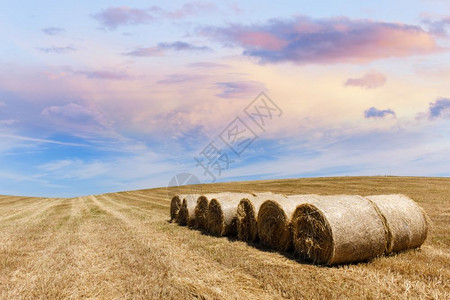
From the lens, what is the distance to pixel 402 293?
17.1 feet

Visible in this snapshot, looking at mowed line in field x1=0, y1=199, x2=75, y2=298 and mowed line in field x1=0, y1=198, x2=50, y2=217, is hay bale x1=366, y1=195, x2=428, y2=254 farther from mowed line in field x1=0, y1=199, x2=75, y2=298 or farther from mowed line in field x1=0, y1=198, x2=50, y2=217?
mowed line in field x1=0, y1=198, x2=50, y2=217

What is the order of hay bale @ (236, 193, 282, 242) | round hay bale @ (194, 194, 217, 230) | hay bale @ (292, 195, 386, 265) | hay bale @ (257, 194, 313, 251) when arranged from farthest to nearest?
round hay bale @ (194, 194, 217, 230) < hay bale @ (236, 193, 282, 242) < hay bale @ (257, 194, 313, 251) < hay bale @ (292, 195, 386, 265)

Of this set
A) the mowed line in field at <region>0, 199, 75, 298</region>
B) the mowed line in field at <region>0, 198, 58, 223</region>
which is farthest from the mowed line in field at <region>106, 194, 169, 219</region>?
the mowed line in field at <region>0, 198, 58, 223</region>

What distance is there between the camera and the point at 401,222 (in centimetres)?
802

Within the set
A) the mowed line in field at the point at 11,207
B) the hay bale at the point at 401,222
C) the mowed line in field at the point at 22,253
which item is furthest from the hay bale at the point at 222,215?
the mowed line in field at the point at 11,207

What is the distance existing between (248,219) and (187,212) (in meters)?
4.39

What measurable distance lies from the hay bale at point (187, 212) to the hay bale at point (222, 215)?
1719 millimetres

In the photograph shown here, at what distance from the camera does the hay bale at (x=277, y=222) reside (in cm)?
839

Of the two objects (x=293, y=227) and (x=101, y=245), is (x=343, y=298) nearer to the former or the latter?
(x=293, y=227)

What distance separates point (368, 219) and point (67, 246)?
8663mm

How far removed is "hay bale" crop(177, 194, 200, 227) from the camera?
13547mm

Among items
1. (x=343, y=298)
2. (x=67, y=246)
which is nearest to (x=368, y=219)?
(x=343, y=298)

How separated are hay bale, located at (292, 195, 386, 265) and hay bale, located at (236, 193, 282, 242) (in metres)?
2.09

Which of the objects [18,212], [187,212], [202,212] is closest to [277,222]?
[202,212]
